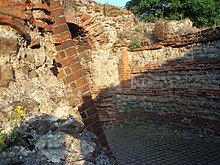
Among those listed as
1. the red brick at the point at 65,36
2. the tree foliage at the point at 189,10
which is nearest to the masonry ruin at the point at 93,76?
the red brick at the point at 65,36

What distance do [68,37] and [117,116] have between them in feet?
20.2

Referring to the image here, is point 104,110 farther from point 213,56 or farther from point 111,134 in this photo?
point 213,56

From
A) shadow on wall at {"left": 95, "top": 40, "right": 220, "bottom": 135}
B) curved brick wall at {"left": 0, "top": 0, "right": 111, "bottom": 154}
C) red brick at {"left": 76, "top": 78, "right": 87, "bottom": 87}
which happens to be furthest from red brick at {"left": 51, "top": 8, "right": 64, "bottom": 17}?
shadow on wall at {"left": 95, "top": 40, "right": 220, "bottom": 135}

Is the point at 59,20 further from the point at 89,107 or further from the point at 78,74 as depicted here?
the point at 89,107

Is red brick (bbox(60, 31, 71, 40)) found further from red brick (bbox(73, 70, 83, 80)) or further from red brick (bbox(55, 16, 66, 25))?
red brick (bbox(73, 70, 83, 80))

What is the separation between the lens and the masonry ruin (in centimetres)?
170

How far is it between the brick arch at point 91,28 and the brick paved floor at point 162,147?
116 inches

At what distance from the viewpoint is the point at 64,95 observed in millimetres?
2057

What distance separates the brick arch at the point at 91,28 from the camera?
25.7 feet

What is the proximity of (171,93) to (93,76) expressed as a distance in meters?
2.81

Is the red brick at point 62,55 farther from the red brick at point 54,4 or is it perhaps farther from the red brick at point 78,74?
the red brick at point 54,4

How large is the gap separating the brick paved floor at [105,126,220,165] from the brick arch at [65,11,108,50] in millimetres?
2950

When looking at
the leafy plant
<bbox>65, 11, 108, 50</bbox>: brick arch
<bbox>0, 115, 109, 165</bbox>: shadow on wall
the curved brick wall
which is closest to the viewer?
<bbox>0, 115, 109, 165</bbox>: shadow on wall

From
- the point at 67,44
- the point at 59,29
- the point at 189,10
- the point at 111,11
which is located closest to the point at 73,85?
the point at 67,44
